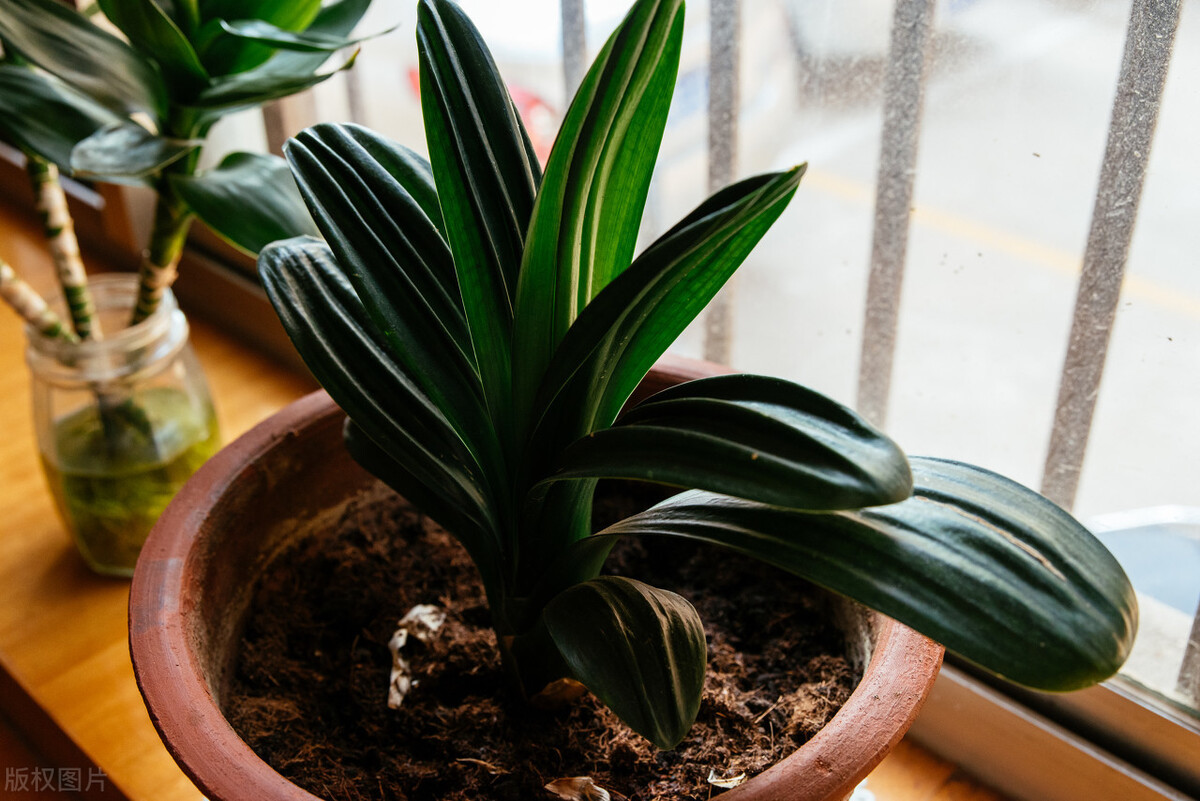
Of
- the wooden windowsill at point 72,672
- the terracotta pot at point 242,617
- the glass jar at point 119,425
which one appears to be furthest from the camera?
the glass jar at point 119,425

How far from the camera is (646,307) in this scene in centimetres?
53

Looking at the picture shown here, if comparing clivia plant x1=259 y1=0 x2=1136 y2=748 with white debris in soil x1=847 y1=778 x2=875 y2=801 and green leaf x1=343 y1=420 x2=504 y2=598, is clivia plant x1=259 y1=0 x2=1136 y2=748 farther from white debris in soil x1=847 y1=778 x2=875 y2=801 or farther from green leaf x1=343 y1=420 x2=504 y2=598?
white debris in soil x1=847 y1=778 x2=875 y2=801

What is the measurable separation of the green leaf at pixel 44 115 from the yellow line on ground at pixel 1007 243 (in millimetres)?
643

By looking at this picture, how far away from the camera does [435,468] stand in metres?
0.63

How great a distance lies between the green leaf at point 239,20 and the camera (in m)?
0.86

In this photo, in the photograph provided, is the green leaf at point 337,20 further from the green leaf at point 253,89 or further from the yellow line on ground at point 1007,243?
the yellow line on ground at point 1007,243

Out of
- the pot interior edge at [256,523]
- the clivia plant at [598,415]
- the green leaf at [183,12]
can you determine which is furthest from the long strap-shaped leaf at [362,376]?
the green leaf at [183,12]

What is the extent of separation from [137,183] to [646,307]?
562 mm

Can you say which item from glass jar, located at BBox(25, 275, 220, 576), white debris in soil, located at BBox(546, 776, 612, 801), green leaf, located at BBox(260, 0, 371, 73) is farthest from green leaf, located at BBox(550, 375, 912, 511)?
glass jar, located at BBox(25, 275, 220, 576)

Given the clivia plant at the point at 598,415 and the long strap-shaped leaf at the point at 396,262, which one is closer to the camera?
the clivia plant at the point at 598,415

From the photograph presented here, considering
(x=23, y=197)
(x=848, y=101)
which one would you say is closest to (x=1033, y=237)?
(x=848, y=101)

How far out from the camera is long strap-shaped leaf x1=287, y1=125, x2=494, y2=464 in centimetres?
61

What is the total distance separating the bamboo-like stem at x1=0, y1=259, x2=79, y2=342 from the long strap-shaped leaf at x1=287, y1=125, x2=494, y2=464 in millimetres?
495

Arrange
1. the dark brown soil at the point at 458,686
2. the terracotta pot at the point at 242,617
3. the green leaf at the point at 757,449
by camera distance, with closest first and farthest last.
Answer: the green leaf at the point at 757,449, the terracotta pot at the point at 242,617, the dark brown soil at the point at 458,686
